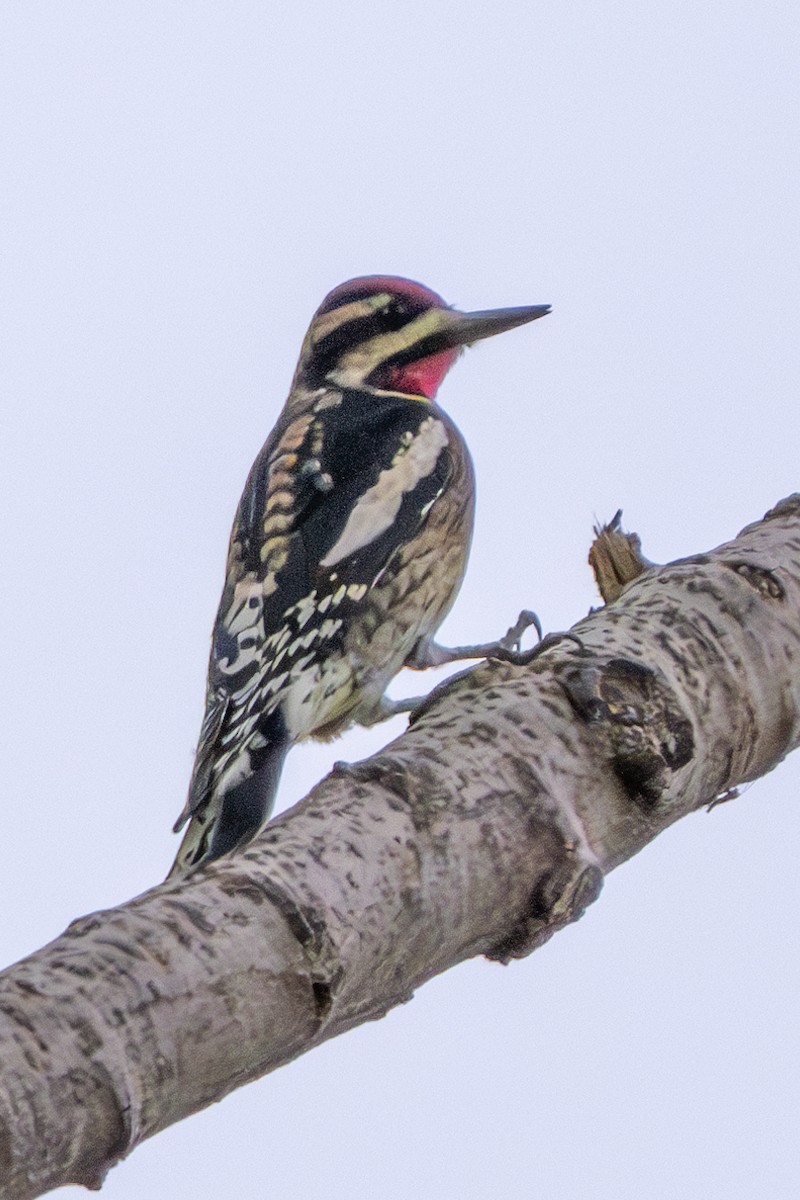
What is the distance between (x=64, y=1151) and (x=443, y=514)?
7.44 ft

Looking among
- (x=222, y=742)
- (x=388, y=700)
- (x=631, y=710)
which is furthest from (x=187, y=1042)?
(x=388, y=700)

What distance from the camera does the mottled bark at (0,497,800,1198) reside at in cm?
137

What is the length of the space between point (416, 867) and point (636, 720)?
414mm

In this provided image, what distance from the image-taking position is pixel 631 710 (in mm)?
2037

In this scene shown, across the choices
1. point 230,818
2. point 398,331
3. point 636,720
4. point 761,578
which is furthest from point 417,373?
point 636,720

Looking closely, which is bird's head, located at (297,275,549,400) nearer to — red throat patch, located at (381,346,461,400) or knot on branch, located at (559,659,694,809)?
red throat patch, located at (381,346,461,400)

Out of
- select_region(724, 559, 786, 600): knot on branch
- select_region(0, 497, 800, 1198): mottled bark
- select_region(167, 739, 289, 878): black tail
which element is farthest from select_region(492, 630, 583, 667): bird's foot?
select_region(167, 739, 289, 878): black tail

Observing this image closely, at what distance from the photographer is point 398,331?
12.9 ft

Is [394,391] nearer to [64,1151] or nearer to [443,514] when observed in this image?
[443,514]

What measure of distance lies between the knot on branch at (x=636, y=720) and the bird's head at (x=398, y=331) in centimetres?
195

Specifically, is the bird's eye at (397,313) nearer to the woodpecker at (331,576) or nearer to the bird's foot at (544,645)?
the woodpecker at (331,576)

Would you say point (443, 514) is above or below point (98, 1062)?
above

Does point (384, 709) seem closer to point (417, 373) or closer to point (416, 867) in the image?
point (417, 373)

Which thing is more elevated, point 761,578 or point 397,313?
point 397,313
